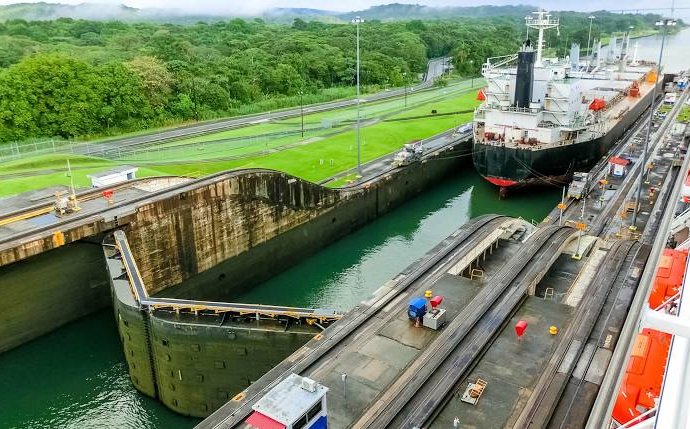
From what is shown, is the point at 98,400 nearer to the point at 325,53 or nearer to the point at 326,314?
the point at 326,314

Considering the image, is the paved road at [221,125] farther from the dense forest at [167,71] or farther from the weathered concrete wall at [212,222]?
the weathered concrete wall at [212,222]

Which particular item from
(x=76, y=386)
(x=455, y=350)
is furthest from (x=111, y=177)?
(x=455, y=350)

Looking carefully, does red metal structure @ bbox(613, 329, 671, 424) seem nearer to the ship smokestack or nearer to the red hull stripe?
the red hull stripe

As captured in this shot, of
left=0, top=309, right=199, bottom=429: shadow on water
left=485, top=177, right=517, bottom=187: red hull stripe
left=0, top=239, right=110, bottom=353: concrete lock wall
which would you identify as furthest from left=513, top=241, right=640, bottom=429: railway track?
left=485, top=177, right=517, bottom=187: red hull stripe

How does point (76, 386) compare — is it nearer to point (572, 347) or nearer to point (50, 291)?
point (50, 291)

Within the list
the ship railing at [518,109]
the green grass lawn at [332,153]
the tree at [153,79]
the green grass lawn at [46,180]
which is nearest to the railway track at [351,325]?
the green grass lawn at [332,153]
